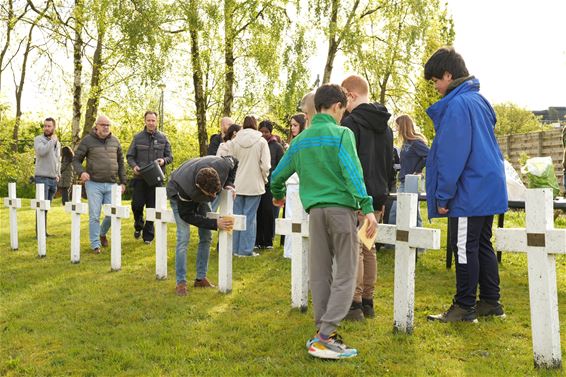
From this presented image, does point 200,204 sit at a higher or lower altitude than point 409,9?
lower

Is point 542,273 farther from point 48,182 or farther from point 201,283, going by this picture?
point 48,182

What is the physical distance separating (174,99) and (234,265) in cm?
2482

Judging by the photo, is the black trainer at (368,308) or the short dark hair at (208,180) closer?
the black trainer at (368,308)

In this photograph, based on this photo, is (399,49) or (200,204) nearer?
(200,204)

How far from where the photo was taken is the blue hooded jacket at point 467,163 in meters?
5.21

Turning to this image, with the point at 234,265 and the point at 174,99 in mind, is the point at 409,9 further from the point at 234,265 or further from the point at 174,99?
the point at 234,265

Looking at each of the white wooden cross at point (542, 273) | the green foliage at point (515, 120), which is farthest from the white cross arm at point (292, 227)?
the green foliage at point (515, 120)

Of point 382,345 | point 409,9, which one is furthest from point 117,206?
point 409,9

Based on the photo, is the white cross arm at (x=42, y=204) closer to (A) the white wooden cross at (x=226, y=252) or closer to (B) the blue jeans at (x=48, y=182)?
(B) the blue jeans at (x=48, y=182)

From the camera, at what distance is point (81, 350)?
519cm

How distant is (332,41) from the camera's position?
22969 millimetres

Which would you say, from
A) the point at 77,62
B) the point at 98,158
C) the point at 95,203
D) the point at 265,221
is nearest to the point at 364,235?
the point at 265,221

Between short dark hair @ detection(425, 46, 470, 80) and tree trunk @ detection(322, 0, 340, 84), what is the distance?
1688cm

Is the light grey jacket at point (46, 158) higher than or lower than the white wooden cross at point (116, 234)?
higher
